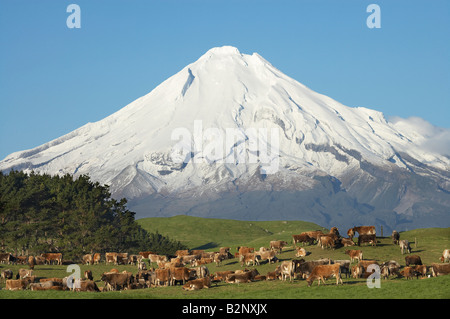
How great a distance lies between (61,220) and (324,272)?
61.2 m

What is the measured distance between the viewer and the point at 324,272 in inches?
1865

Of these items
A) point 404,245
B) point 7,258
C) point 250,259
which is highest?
point 7,258

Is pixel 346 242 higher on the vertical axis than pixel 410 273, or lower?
higher

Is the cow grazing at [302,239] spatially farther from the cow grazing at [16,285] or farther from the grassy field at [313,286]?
the cow grazing at [16,285]

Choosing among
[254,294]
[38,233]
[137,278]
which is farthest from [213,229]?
[254,294]

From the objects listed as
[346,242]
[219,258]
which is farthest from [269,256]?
[346,242]

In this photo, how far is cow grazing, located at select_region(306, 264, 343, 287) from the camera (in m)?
47.1

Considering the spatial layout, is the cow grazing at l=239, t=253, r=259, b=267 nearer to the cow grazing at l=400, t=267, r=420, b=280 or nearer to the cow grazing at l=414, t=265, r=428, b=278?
the cow grazing at l=400, t=267, r=420, b=280

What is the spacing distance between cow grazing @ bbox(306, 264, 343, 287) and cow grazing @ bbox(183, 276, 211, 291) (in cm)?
783

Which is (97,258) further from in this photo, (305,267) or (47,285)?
(305,267)

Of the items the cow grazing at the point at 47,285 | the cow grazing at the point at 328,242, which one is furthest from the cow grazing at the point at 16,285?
the cow grazing at the point at 328,242

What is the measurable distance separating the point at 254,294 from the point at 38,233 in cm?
6162

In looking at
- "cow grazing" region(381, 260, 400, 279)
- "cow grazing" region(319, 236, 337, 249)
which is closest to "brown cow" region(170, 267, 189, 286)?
"cow grazing" region(381, 260, 400, 279)

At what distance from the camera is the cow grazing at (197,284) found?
49.9m
